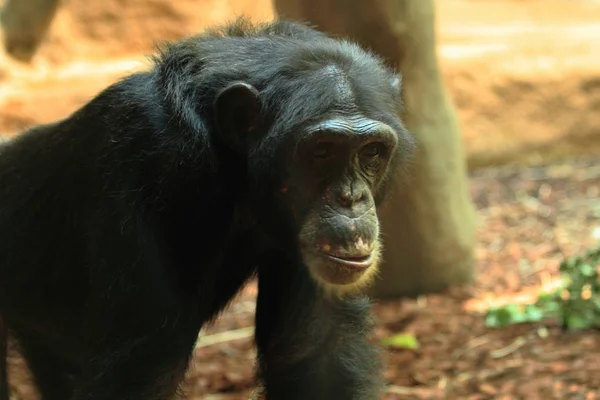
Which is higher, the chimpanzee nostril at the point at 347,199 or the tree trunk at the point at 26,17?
the tree trunk at the point at 26,17

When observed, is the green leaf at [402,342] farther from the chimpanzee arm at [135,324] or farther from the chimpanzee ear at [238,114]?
the chimpanzee ear at [238,114]

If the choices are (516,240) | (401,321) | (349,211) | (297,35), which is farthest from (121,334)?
(516,240)

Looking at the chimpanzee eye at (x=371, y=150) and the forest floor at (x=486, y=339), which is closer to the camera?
the chimpanzee eye at (x=371, y=150)

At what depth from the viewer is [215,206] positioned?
139 inches

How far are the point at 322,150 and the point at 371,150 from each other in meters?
0.24

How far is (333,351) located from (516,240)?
4016 millimetres

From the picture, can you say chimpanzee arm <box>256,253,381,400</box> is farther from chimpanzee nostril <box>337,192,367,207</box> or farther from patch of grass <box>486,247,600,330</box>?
patch of grass <box>486,247,600,330</box>

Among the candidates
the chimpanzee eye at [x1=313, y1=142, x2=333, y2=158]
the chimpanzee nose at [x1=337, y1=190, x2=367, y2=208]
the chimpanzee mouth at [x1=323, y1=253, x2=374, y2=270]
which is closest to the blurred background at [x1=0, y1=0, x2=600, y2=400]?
the chimpanzee eye at [x1=313, y1=142, x2=333, y2=158]

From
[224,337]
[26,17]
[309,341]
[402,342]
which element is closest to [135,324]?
[309,341]

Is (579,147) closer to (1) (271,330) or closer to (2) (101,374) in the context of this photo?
(1) (271,330)

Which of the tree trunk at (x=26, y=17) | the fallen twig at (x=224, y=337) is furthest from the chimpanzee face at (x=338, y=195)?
the tree trunk at (x=26, y=17)

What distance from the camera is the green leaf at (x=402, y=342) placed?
17.5 feet

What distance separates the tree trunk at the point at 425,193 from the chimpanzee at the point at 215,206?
2.00 meters

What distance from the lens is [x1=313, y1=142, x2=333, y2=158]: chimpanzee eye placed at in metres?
3.49
